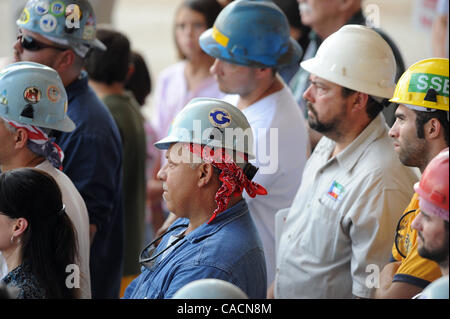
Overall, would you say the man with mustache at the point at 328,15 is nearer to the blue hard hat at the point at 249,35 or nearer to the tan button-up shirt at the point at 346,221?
the blue hard hat at the point at 249,35

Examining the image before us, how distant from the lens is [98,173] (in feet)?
12.4

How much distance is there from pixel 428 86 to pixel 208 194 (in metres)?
1.01

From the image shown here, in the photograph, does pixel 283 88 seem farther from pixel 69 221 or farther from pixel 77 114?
pixel 69 221

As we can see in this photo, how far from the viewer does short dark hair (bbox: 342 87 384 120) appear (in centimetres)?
329

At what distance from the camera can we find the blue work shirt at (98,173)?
12.4 ft

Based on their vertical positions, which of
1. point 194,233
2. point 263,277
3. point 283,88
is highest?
point 283,88

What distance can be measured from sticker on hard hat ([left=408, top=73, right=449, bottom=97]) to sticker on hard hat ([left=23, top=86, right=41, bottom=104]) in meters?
1.72

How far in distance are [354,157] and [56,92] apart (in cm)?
148

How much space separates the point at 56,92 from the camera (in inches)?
130

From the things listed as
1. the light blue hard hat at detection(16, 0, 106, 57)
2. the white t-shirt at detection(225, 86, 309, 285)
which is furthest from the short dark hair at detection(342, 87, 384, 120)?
the light blue hard hat at detection(16, 0, 106, 57)

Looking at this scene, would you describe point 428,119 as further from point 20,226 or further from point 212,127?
point 20,226

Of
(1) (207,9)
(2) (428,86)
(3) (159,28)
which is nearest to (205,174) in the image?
(2) (428,86)

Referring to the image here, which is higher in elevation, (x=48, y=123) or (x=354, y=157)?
(x=48, y=123)
